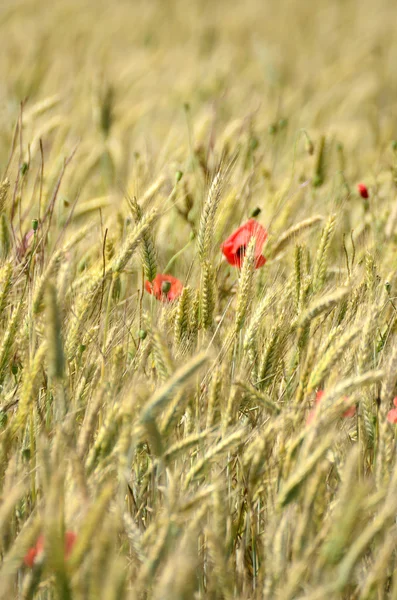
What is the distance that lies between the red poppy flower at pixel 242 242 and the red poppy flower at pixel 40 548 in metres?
0.65

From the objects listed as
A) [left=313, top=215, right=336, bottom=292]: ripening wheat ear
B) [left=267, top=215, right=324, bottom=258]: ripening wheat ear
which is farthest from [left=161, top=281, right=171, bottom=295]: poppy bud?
[left=267, top=215, right=324, bottom=258]: ripening wheat ear

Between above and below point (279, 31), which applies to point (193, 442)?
above

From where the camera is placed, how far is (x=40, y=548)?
0.89m

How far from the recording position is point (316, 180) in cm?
198

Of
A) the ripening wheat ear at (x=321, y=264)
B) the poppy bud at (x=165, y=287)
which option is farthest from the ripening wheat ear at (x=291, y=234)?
the poppy bud at (x=165, y=287)

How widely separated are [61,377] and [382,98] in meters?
3.70

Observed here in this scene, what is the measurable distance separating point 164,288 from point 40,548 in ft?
1.83

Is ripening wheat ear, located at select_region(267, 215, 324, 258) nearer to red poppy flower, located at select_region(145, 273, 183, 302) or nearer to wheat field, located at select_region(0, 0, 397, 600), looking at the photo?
wheat field, located at select_region(0, 0, 397, 600)

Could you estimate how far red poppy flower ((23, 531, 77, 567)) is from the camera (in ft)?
2.84

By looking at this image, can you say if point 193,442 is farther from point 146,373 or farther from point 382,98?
point 382,98

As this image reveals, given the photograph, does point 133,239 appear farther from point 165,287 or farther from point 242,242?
point 242,242

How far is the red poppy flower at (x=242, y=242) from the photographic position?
1.41 m

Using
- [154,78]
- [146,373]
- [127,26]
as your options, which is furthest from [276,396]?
[127,26]

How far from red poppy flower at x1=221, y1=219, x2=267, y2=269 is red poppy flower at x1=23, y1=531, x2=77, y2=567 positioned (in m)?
0.65
